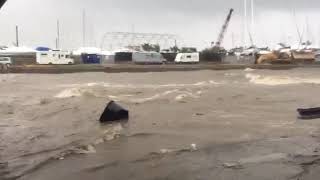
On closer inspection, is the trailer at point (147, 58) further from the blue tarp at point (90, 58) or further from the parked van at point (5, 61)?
Answer: the parked van at point (5, 61)

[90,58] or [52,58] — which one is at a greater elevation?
[52,58]

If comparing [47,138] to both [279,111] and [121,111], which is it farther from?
[279,111]

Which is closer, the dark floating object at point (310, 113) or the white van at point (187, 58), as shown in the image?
the dark floating object at point (310, 113)

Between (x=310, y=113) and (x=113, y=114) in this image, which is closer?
(x=310, y=113)

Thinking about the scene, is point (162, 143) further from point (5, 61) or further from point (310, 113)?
point (5, 61)

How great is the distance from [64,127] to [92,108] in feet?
23.9

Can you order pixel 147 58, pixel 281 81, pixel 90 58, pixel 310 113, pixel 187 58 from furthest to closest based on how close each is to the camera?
pixel 90 58, pixel 187 58, pixel 147 58, pixel 281 81, pixel 310 113

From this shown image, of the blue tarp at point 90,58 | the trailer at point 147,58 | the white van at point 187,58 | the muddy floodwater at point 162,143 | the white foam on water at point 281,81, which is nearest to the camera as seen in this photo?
the muddy floodwater at point 162,143

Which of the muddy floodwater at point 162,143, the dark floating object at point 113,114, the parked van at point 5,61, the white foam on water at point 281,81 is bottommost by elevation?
the white foam on water at point 281,81

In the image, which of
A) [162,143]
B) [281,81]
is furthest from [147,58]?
[162,143]

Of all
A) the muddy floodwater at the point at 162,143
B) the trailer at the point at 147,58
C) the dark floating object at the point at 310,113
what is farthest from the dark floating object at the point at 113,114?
the trailer at the point at 147,58

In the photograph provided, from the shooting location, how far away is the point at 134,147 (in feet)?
53.5

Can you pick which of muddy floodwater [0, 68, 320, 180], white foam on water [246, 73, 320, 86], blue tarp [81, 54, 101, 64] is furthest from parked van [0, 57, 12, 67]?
muddy floodwater [0, 68, 320, 180]

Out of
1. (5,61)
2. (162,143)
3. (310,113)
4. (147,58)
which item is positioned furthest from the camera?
(147,58)
